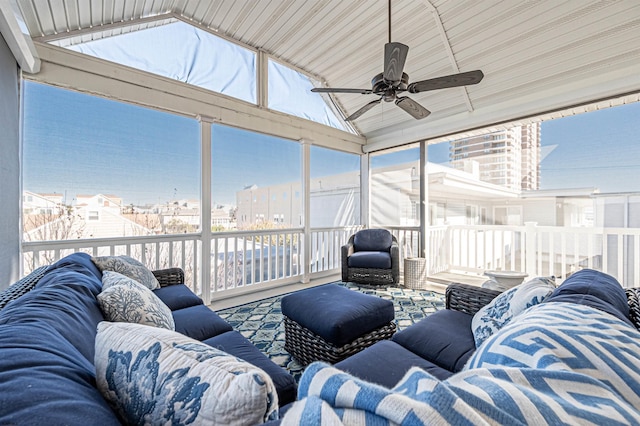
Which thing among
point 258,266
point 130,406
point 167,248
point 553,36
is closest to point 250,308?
point 258,266

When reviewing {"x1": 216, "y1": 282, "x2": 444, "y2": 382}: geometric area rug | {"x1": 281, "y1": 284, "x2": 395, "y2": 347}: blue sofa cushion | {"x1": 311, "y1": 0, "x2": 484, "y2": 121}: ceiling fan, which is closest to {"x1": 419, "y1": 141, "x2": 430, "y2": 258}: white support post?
{"x1": 216, "y1": 282, "x2": 444, "y2": 382}: geometric area rug

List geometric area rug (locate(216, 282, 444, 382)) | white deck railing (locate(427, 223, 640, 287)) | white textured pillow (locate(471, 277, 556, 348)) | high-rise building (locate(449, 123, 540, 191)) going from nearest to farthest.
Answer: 1. white textured pillow (locate(471, 277, 556, 348))
2. geometric area rug (locate(216, 282, 444, 382))
3. white deck railing (locate(427, 223, 640, 287))
4. high-rise building (locate(449, 123, 540, 191))

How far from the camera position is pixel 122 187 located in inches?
113

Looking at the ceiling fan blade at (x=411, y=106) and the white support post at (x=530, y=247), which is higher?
the ceiling fan blade at (x=411, y=106)

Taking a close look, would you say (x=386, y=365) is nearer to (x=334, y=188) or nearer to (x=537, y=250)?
(x=334, y=188)

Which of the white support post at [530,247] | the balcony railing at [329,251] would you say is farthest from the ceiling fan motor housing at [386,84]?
the white support post at [530,247]

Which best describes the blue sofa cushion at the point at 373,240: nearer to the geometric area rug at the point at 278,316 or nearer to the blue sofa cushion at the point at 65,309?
the geometric area rug at the point at 278,316

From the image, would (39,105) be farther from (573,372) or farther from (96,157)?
(573,372)

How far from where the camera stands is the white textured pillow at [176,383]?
0.51 metres

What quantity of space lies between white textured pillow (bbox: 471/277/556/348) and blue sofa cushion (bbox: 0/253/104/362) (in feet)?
5.47

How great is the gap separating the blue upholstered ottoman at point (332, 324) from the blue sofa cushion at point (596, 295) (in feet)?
3.43

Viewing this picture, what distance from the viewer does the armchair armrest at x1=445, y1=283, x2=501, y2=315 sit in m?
1.77

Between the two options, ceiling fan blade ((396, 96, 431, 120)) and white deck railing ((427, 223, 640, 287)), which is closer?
ceiling fan blade ((396, 96, 431, 120))

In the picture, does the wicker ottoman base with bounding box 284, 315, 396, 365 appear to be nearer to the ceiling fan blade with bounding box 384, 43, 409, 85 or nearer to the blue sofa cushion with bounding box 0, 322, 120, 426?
the blue sofa cushion with bounding box 0, 322, 120, 426
